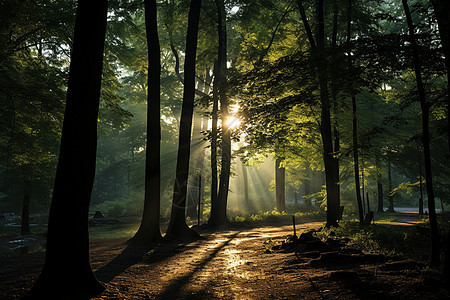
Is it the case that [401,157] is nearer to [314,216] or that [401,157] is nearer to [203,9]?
[314,216]

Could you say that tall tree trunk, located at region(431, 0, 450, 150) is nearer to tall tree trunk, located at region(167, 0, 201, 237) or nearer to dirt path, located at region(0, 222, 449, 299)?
dirt path, located at region(0, 222, 449, 299)

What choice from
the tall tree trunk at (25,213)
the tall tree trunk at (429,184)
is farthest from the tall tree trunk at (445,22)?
the tall tree trunk at (25,213)

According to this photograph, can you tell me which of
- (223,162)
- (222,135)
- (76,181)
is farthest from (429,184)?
(223,162)

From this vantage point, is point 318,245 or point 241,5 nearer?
point 318,245

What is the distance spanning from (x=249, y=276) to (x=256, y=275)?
5.8 inches

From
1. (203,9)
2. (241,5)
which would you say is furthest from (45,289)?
(241,5)

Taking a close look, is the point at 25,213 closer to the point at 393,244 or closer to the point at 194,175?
the point at 194,175

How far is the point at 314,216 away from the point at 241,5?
17993 millimetres

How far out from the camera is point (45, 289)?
4723 millimetres

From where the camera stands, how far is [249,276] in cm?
616

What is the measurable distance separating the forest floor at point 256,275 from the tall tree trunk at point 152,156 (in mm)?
1974

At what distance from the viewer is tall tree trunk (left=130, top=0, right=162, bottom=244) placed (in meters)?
11.1

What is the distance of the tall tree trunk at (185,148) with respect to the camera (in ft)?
40.8

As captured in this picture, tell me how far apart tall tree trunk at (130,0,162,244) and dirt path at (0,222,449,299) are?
229 cm
